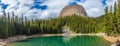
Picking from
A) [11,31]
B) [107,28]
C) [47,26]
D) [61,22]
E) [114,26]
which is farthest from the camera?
[61,22]

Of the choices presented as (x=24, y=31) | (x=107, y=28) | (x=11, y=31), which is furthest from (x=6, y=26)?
(x=107, y=28)

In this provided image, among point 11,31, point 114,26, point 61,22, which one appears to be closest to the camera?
point 114,26

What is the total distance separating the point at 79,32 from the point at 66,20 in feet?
111

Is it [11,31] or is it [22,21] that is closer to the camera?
[11,31]

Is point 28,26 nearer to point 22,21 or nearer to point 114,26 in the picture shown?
point 22,21

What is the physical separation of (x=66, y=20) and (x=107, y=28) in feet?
312

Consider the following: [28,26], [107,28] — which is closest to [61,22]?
[28,26]

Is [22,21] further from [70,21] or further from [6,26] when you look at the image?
[70,21]

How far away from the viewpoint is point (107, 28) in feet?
274

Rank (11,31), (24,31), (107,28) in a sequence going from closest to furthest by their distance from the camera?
(107,28) < (11,31) < (24,31)

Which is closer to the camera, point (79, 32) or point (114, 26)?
point (114, 26)

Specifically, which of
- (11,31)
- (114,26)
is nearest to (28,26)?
(11,31)

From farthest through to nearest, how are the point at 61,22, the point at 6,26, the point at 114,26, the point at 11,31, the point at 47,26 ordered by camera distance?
the point at 61,22 < the point at 47,26 < the point at 11,31 < the point at 6,26 < the point at 114,26

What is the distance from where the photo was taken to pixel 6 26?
90750 millimetres
